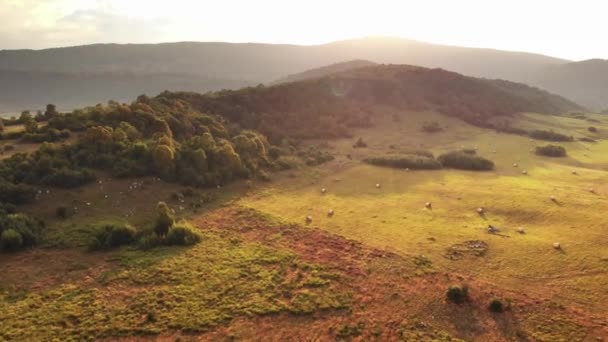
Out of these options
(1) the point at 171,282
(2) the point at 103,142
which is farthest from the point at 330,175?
(1) the point at 171,282

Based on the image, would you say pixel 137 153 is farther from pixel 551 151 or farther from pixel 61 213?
pixel 551 151

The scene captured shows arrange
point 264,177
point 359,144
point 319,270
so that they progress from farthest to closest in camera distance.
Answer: point 359,144, point 264,177, point 319,270

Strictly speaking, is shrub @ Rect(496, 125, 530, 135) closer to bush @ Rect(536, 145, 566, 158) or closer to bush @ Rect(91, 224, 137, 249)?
bush @ Rect(536, 145, 566, 158)

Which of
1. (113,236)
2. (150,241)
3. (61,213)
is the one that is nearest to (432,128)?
(150,241)

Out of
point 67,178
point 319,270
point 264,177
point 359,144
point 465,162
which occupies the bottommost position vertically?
point 319,270

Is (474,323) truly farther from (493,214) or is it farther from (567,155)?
(567,155)

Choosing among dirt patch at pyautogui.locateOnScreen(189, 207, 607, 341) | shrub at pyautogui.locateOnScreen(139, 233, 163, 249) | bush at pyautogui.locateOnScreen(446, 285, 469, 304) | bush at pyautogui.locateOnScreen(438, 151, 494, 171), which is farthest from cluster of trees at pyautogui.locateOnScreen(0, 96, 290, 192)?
bush at pyautogui.locateOnScreen(446, 285, 469, 304)
